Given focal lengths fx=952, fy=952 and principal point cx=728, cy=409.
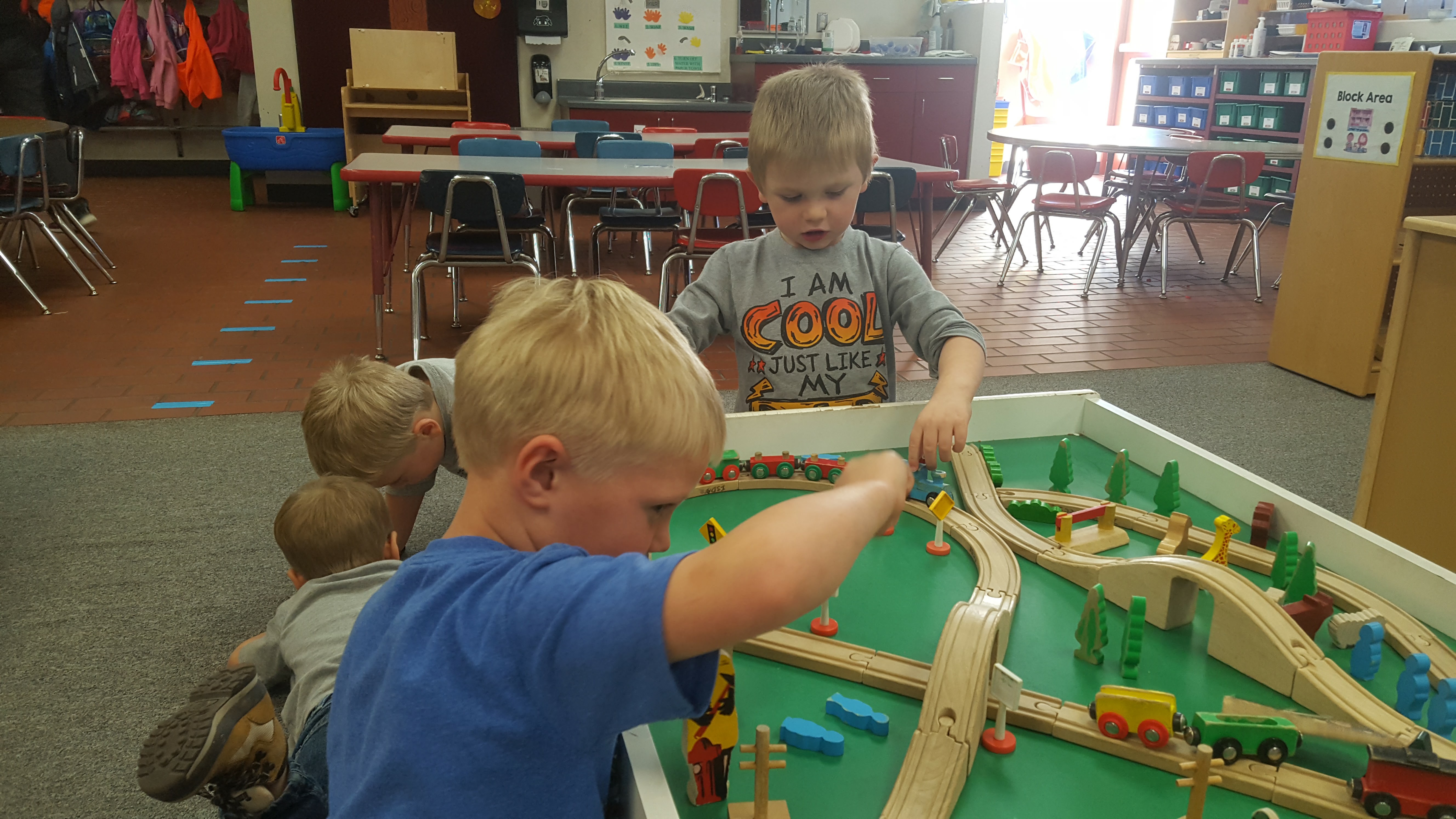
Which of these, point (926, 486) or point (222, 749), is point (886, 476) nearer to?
point (926, 486)

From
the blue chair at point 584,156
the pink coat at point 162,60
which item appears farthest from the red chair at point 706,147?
the pink coat at point 162,60

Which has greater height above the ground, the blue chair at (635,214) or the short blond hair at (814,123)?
the short blond hair at (814,123)

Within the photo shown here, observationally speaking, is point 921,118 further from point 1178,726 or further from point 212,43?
point 1178,726

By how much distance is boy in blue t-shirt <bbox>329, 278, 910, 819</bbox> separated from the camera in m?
0.62

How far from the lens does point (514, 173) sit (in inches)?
176

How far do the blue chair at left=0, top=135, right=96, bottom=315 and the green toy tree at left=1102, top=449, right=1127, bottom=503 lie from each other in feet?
18.9

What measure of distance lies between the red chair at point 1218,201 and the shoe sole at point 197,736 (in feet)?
19.7

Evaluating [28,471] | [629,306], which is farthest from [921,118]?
[629,306]

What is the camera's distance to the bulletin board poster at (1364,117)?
12.8 feet

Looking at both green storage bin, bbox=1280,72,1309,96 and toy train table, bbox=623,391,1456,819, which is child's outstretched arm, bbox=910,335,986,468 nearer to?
toy train table, bbox=623,391,1456,819

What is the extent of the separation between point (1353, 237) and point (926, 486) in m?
3.86

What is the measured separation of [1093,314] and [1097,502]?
458 centimetres

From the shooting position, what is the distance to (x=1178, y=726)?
0.91 meters

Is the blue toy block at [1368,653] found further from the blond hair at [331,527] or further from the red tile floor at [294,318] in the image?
the red tile floor at [294,318]
